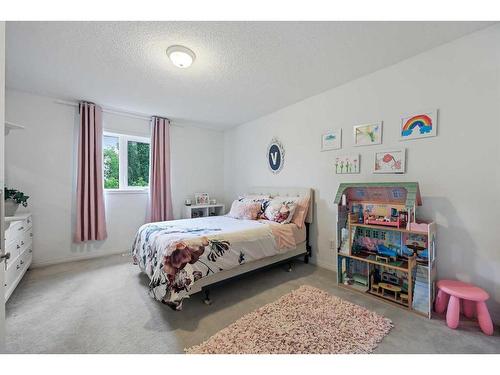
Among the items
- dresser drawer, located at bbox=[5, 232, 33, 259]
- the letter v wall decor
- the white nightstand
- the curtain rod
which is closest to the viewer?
dresser drawer, located at bbox=[5, 232, 33, 259]

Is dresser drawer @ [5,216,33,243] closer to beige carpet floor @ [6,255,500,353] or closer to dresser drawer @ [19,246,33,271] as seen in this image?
dresser drawer @ [19,246,33,271]

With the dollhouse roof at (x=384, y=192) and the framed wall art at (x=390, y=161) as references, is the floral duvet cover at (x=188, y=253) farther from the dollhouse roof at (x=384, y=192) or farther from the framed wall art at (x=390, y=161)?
the framed wall art at (x=390, y=161)

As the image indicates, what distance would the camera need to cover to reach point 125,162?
12.2 feet

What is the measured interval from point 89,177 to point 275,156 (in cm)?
291

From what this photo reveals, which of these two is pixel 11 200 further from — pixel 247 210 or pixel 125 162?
pixel 247 210

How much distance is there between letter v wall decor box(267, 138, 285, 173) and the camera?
3.46m

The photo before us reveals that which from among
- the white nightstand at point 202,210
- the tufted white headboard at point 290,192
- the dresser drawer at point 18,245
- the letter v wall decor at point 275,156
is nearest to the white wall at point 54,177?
the dresser drawer at point 18,245

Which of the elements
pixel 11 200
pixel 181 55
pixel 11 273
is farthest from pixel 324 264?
pixel 11 200

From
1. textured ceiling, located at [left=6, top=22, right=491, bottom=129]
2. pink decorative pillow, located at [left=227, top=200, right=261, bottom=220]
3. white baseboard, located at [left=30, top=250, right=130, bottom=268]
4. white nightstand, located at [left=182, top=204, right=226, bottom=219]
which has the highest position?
textured ceiling, located at [left=6, top=22, right=491, bottom=129]

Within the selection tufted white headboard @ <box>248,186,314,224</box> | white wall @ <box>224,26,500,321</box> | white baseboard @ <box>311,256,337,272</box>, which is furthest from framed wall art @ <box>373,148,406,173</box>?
white baseboard @ <box>311,256,337,272</box>

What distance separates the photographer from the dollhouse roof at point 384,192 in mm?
1871

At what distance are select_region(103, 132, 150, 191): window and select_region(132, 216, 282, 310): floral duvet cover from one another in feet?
5.28
